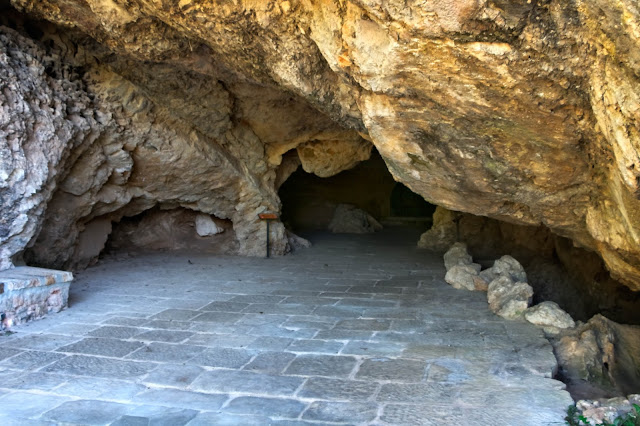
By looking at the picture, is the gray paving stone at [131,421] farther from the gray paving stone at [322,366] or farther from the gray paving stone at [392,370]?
the gray paving stone at [392,370]

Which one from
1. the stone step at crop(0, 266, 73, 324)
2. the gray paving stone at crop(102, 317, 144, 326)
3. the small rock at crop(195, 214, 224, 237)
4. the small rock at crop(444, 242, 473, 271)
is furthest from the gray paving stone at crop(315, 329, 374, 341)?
the small rock at crop(195, 214, 224, 237)

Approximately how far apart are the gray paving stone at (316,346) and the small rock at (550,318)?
1837mm

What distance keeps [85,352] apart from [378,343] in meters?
2.31

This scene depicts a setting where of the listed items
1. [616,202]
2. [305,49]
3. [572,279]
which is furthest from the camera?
[572,279]

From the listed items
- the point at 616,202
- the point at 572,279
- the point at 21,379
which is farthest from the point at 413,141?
the point at 572,279

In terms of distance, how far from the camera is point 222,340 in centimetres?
446

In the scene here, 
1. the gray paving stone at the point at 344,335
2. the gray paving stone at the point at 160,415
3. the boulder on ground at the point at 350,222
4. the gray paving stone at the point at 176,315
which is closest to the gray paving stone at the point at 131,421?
the gray paving stone at the point at 160,415

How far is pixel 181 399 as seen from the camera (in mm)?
3275

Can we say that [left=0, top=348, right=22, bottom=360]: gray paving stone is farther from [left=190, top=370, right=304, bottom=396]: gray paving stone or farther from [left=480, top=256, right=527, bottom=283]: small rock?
[left=480, top=256, right=527, bottom=283]: small rock

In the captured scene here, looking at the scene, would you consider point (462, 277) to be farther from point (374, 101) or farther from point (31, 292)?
point (31, 292)

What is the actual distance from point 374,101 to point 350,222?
8501 millimetres

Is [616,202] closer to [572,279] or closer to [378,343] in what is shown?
[378,343]

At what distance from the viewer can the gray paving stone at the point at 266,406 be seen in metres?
3.10

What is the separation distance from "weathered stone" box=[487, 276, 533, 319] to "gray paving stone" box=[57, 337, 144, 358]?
3358 mm
